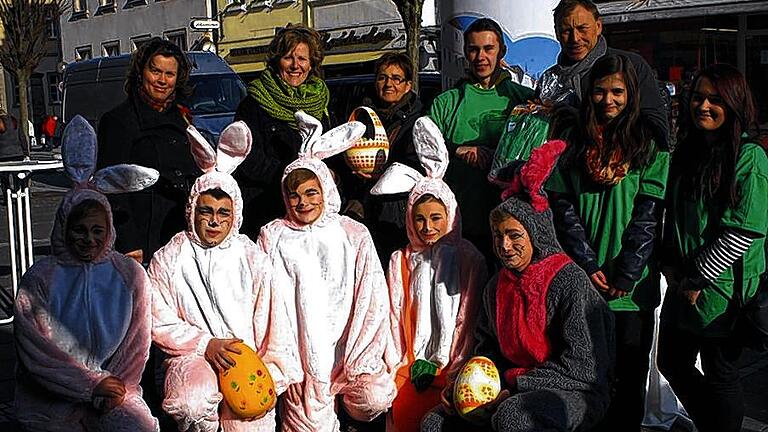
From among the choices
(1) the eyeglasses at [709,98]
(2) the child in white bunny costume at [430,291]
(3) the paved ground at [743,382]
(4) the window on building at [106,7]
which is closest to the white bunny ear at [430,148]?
(2) the child in white bunny costume at [430,291]

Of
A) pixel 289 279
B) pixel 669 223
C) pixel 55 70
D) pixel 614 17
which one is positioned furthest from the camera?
pixel 55 70

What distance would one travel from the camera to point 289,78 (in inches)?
193

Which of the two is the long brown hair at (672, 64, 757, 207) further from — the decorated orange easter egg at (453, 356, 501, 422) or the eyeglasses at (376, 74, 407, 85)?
the eyeglasses at (376, 74, 407, 85)

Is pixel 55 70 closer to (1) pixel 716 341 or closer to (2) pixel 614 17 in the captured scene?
(2) pixel 614 17

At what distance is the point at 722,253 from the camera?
12.6 ft

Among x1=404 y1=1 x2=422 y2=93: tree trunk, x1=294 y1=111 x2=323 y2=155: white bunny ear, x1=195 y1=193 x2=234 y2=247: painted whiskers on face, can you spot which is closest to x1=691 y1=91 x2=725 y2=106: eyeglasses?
x1=294 y1=111 x2=323 y2=155: white bunny ear

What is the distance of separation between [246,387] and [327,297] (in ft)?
2.00

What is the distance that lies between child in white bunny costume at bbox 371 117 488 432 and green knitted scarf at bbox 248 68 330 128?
678 mm

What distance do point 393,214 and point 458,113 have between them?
649 millimetres

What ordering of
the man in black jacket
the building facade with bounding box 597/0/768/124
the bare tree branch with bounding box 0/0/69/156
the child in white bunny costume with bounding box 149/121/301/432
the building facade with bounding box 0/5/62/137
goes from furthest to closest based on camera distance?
1. the building facade with bounding box 0/5/62/137
2. the bare tree branch with bounding box 0/0/69/156
3. the building facade with bounding box 597/0/768/124
4. the man in black jacket
5. the child in white bunny costume with bounding box 149/121/301/432

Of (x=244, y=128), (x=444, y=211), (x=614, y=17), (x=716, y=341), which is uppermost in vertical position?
(x=614, y=17)

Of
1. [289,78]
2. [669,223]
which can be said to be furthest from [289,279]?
[669,223]

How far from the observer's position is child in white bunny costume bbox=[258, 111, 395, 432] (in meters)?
4.36

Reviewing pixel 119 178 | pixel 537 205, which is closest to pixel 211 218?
pixel 119 178
